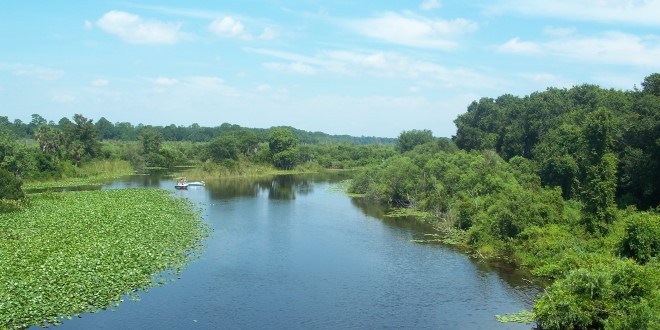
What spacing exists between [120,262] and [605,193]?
2779 cm

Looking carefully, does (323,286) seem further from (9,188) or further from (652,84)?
(652,84)

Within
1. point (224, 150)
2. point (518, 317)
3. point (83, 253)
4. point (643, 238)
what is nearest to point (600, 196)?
point (643, 238)

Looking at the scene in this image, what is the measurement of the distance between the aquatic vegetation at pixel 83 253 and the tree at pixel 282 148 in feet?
182

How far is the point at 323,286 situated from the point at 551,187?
90.6ft

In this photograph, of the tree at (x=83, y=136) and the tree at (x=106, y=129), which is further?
the tree at (x=106, y=129)

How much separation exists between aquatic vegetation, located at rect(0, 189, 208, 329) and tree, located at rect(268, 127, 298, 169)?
5534 centimetres

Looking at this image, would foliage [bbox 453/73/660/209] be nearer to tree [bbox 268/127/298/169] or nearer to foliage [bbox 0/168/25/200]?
foliage [bbox 0/168/25/200]

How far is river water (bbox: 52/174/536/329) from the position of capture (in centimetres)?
2423

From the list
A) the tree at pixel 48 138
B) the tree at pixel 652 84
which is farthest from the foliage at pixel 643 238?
the tree at pixel 48 138

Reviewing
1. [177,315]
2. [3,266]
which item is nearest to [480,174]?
[177,315]

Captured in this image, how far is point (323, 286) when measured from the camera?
2952 centimetres

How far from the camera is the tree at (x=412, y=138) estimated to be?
101475 mm

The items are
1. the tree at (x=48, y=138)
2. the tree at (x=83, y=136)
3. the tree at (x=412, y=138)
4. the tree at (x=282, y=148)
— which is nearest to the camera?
the tree at (x=48, y=138)

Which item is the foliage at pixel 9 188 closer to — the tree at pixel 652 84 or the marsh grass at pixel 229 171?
Result: the marsh grass at pixel 229 171
